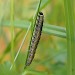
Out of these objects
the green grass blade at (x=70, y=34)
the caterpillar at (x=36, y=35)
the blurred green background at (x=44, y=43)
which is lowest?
the blurred green background at (x=44, y=43)

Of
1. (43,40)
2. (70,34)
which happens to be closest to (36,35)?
(70,34)

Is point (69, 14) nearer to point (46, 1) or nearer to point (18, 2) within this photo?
point (46, 1)

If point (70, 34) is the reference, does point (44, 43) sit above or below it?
below

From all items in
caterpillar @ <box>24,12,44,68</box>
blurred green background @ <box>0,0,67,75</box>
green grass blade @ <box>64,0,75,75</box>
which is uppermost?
green grass blade @ <box>64,0,75,75</box>

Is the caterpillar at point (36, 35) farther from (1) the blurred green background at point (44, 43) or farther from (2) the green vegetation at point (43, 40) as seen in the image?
(1) the blurred green background at point (44, 43)

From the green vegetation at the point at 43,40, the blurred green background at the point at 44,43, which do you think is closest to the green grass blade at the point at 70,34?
the green vegetation at the point at 43,40

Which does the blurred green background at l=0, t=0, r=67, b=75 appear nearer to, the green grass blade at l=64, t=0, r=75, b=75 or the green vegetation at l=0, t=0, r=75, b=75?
the green vegetation at l=0, t=0, r=75, b=75

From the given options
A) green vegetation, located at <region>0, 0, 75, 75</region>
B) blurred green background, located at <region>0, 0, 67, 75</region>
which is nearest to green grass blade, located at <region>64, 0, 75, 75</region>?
green vegetation, located at <region>0, 0, 75, 75</region>

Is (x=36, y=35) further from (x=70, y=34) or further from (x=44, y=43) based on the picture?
(x=44, y=43)
